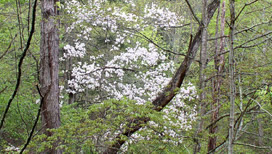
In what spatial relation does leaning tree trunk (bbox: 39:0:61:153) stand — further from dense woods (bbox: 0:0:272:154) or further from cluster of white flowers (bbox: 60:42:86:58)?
cluster of white flowers (bbox: 60:42:86:58)

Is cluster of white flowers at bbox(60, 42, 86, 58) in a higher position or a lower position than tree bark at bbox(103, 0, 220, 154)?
higher

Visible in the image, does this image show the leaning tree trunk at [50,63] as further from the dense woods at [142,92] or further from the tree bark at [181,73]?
the tree bark at [181,73]

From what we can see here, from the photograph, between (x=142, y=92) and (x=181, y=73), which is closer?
(x=181, y=73)

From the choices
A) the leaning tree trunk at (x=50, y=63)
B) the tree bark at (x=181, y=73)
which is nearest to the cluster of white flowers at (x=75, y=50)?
the leaning tree trunk at (x=50, y=63)

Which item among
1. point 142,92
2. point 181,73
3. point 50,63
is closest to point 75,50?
point 142,92

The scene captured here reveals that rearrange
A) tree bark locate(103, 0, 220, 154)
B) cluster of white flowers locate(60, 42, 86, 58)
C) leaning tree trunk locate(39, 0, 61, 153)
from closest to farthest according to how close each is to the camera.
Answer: tree bark locate(103, 0, 220, 154) < leaning tree trunk locate(39, 0, 61, 153) < cluster of white flowers locate(60, 42, 86, 58)

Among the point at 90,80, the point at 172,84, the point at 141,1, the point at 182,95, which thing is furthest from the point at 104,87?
the point at 172,84

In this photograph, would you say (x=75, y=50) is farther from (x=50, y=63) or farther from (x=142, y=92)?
(x=50, y=63)

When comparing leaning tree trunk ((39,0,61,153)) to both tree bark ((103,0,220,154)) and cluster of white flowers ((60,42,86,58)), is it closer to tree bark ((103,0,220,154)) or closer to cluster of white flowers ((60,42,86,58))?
tree bark ((103,0,220,154))

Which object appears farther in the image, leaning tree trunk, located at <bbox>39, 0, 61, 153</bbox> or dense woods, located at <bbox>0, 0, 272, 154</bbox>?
leaning tree trunk, located at <bbox>39, 0, 61, 153</bbox>

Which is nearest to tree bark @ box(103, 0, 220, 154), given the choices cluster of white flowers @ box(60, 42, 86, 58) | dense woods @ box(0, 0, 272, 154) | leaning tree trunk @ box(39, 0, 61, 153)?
dense woods @ box(0, 0, 272, 154)

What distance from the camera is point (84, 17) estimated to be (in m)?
6.27

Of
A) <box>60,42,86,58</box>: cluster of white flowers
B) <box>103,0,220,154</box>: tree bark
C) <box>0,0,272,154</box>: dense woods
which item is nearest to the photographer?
<box>0,0,272,154</box>: dense woods

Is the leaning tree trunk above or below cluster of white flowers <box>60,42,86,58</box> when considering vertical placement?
below
